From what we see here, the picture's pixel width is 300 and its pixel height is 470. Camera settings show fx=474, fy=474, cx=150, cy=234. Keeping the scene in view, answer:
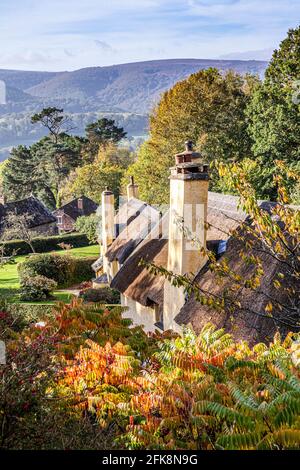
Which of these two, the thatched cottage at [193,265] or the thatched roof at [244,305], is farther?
the thatched cottage at [193,265]

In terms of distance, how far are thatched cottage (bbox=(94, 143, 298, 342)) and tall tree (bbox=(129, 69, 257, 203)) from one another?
57.2ft

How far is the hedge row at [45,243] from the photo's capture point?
38594 millimetres

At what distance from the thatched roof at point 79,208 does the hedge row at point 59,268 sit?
Result: 69.7 ft

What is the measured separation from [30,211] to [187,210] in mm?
38034

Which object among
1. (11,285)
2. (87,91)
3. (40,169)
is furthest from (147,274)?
(87,91)

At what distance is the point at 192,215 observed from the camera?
970 cm

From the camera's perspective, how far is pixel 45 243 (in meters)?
40.5

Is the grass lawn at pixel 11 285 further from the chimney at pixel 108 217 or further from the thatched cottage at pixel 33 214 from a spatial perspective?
the thatched cottage at pixel 33 214

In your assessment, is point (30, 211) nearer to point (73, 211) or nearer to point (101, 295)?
point (73, 211)

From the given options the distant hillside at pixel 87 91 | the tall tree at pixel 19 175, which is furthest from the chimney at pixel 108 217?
the distant hillside at pixel 87 91

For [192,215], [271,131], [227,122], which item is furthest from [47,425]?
[227,122]

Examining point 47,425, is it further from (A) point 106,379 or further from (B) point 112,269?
(B) point 112,269

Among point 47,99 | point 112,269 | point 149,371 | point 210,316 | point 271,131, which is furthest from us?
point 47,99
